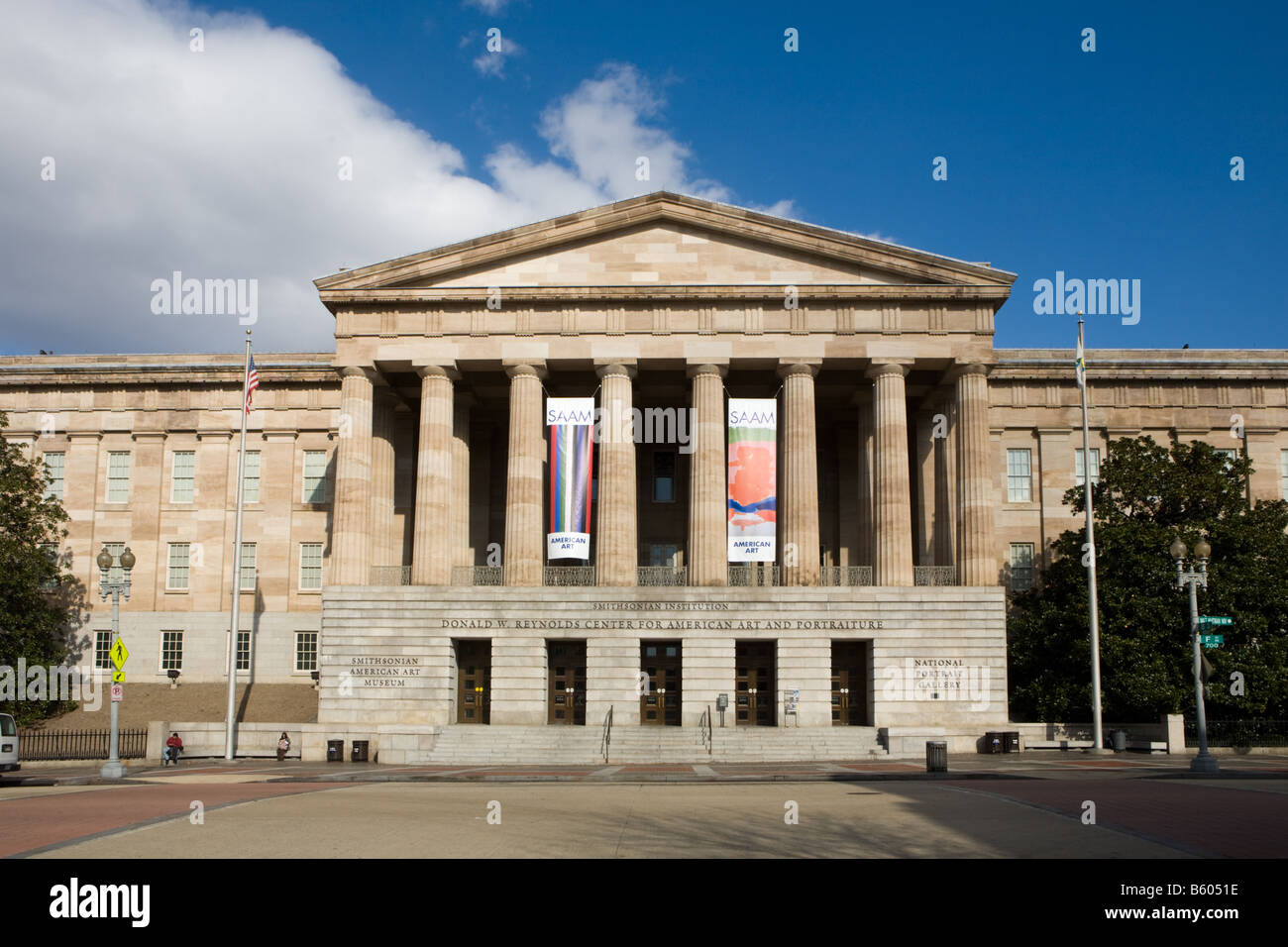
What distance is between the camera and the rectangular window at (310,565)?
5534 centimetres

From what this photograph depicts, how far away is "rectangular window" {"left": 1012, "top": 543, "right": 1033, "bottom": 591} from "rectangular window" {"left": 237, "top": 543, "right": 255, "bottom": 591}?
121 ft

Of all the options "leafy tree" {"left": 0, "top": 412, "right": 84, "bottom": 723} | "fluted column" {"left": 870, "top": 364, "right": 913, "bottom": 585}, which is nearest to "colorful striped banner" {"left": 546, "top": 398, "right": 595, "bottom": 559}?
"fluted column" {"left": 870, "top": 364, "right": 913, "bottom": 585}

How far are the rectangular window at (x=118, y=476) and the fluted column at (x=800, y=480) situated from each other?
33555mm

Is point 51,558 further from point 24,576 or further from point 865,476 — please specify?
point 865,476

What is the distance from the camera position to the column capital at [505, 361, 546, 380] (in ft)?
153

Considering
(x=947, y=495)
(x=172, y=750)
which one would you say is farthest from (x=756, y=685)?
(x=172, y=750)

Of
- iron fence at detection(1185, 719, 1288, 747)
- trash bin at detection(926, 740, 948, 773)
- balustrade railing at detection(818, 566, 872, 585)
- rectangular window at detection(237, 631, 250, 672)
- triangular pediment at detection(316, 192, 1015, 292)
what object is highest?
triangular pediment at detection(316, 192, 1015, 292)

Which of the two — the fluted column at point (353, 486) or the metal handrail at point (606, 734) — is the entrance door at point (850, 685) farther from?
the fluted column at point (353, 486)

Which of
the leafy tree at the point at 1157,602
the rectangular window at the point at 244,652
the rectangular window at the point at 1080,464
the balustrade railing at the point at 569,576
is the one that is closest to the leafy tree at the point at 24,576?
the rectangular window at the point at 244,652

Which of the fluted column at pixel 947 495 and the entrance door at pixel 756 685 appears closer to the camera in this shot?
the entrance door at pixel 756 685

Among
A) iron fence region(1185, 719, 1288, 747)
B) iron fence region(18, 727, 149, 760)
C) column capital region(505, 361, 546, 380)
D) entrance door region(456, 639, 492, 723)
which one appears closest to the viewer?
iron fence region(18, 727, 149, 760)

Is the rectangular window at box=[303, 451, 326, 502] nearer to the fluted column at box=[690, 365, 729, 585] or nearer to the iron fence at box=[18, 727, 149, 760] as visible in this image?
the iron fence at box=[18, 727, 149, 760]

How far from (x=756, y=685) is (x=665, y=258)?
1785cm

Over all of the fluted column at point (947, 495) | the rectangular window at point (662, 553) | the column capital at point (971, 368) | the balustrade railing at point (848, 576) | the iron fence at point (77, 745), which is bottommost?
the iron fence at point (77, 745)
